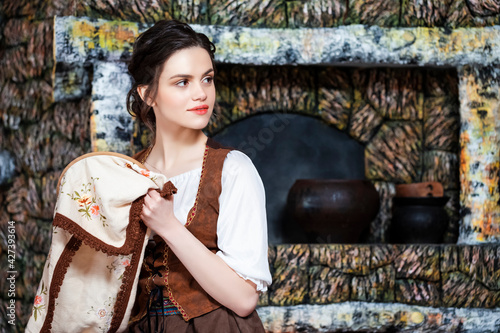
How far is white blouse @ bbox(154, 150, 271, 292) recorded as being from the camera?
53.6 inches

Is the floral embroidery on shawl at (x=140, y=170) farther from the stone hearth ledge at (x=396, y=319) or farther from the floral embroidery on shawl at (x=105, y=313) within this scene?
the stone hearth ledge at (x=396, y=319)

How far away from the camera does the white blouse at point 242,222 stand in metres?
1.36

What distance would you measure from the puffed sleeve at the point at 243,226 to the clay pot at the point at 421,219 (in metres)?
2.19

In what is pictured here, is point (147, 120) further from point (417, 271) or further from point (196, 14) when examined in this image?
point (417, 271)

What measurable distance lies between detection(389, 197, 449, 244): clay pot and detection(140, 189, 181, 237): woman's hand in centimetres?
235

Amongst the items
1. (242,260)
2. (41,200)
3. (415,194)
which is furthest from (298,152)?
(242,260)

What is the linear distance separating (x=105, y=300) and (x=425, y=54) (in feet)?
7.78

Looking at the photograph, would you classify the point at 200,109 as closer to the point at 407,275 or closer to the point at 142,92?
the point at 142,92

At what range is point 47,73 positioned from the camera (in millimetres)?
3529

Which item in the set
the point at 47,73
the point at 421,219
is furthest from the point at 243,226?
the point at 47,73

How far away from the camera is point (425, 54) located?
3207mm

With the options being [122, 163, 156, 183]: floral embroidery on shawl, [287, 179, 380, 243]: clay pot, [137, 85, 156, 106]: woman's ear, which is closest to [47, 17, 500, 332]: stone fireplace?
[287, 179, 380, 243]: clay pot

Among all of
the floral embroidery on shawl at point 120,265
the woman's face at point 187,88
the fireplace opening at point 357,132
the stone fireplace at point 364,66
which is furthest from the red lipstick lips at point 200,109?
the fireplace opening at point 357,132

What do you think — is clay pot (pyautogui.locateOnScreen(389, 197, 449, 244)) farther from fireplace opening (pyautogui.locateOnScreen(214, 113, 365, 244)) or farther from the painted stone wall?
the painted stone wall
